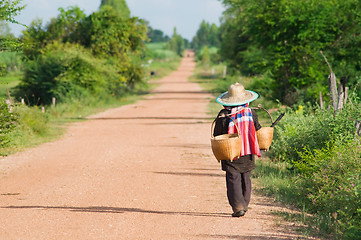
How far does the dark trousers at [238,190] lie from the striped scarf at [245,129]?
13.0 inches

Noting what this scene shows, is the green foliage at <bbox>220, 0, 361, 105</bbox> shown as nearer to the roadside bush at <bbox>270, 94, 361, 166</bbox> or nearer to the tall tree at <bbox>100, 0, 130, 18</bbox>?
the roadside bush at <bbox>270, 94, 361, 166</bbox>

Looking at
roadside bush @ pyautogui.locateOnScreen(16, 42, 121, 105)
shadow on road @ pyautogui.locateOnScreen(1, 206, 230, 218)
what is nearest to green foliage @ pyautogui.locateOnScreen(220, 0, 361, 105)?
roadside bush @ pyautogui.locateOnScreen(16, 42, 121, 105)

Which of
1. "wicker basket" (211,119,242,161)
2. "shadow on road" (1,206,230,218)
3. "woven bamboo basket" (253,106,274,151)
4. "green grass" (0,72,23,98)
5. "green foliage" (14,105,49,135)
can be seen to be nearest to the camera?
"wicker basket" (211,119,242,161)

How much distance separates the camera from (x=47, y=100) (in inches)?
1034

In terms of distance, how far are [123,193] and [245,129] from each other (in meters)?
2.46

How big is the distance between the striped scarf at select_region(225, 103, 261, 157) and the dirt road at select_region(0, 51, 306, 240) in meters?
0.88

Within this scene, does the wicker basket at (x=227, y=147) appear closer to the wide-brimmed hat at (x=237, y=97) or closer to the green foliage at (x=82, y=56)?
the wide-brimmed hat at (x=237, y=97)

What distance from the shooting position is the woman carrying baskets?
685 cm

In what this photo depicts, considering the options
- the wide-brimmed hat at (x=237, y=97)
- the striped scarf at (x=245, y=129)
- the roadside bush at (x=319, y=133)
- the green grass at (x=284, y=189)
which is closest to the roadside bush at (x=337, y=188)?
the green grass at (x=284, y=189)

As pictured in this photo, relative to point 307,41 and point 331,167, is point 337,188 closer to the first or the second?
point 331,167

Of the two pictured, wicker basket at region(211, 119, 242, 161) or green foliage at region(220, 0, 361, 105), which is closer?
wicker basket at region(211, 119, 242, 161)

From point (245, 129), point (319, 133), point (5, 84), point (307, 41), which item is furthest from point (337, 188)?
A: point (307, 41)

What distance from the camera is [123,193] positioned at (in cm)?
833

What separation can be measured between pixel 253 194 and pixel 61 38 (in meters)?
23.9
